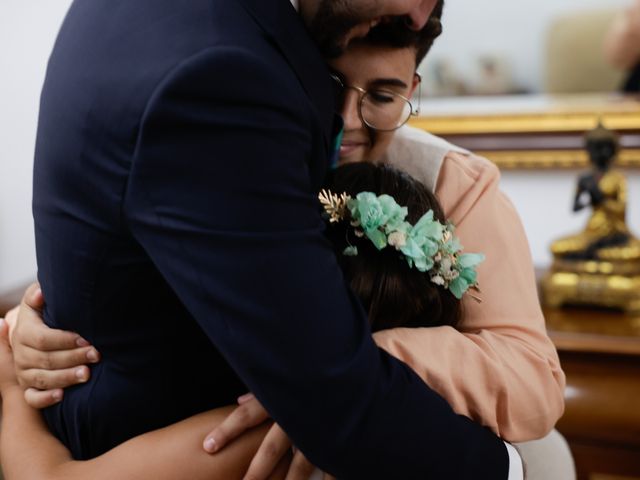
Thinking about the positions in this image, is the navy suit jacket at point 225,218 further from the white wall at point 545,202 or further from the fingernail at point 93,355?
the white wall at point 545,202

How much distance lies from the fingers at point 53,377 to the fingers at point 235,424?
19 centimetres

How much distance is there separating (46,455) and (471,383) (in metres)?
0.56

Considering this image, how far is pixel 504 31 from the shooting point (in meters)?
2.31

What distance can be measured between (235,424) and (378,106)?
21.2 inches

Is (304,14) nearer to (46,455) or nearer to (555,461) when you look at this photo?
(46,455)

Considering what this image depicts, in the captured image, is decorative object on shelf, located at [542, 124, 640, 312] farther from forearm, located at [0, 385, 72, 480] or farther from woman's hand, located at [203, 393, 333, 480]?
forearm, located at [0, 385, 72, 480]

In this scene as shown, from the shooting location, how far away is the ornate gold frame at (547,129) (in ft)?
7.23

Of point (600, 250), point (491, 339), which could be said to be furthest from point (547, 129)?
point (491, 339)

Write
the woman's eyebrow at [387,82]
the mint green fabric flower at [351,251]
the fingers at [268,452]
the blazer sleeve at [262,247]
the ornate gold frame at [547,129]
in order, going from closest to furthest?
1. the blazer sleeve at [262,247]
2. the fingers at [268,452]
3. the mint green fabric flower at [351,251]
4. the woman's eyebrow at [387,82]
5. the ornate gold frame at [547,129]

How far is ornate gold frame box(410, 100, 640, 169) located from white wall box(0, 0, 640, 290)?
2.5 inches

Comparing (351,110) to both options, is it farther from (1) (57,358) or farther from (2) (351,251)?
(1) (57,358)

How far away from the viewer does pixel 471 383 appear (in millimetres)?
983

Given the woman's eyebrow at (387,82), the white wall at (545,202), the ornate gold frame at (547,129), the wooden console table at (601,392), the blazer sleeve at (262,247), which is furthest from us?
the white wall at (545,202)

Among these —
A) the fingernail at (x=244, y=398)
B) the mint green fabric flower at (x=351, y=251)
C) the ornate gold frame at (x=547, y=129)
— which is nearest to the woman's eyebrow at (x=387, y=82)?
the mint green fabric flower at (x=351, y=251)
